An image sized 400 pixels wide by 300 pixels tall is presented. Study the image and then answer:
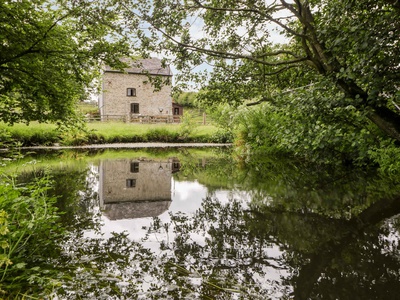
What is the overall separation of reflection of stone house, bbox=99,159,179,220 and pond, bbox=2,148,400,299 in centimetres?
4

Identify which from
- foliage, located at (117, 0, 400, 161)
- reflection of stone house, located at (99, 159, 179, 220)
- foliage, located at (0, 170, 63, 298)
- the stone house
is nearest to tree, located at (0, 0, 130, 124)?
foliage, located at (117, 0, 400, 161)

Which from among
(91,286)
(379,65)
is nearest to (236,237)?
(91,286)

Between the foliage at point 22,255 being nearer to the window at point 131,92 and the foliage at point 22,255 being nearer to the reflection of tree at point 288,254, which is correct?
the reflection of tree at point 288,254

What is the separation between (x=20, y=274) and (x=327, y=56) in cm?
643

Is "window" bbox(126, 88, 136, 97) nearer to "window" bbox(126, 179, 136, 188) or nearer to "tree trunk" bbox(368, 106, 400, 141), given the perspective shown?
"window" bbox(126, 179, 136, 188)

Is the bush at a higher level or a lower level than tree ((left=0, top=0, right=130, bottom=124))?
lower

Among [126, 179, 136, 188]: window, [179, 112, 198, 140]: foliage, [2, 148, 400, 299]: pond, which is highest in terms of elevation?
[179, 112, 198, 140]: foliage

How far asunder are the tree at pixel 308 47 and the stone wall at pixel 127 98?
30.0 m

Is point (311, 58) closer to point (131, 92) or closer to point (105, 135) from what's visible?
point (105, 135)

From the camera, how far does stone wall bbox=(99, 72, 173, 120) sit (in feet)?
124

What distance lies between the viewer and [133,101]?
129 feet

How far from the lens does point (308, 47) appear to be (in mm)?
6320

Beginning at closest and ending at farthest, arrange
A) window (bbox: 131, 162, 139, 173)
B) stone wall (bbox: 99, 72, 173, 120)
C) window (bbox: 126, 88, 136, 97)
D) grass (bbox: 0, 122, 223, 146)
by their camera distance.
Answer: window (bbox: 131, 162, 139, 173)
grass (bbox: 0, 122, 223, 146)
stone wall (bbox: 99, 72, 173, 120)
window (bbox: 126, 88, 136, 97)

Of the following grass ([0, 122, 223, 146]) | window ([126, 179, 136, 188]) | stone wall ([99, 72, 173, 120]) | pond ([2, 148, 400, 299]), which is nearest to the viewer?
pond ([2, 148, 400, 299])
